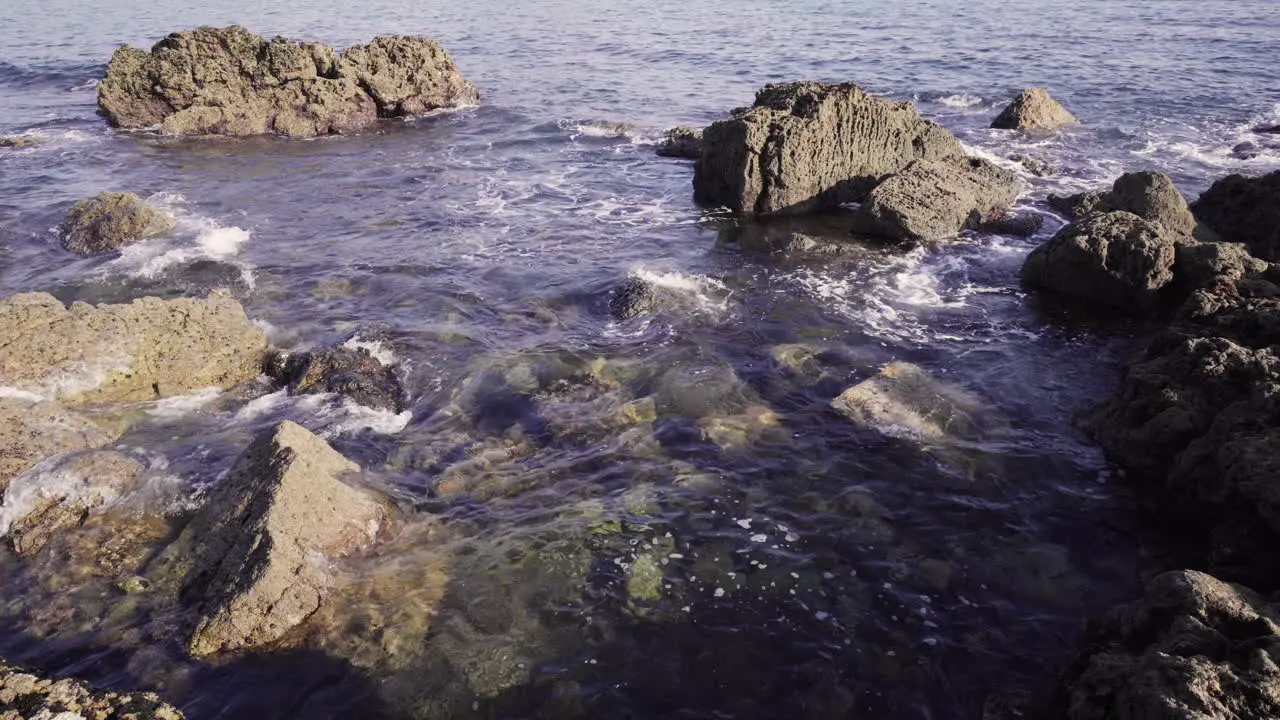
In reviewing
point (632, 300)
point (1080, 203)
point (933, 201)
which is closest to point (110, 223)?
point (632, 300)

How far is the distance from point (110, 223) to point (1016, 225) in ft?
55.4

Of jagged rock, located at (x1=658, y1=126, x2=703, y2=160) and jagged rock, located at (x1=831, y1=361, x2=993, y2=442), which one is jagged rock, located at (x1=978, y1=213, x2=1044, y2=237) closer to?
jagged rock, located at (x1=831, y1=361, x2=993, y2=442)

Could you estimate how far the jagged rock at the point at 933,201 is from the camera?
1451 centimetres

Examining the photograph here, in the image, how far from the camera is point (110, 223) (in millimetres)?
14844

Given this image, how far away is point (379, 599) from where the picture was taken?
6.75m

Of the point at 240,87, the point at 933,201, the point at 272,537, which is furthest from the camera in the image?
the point at 240,87

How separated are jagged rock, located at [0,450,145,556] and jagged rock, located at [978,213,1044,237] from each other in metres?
14.2

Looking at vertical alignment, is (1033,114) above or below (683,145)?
above

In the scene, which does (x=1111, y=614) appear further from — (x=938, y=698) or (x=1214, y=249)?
(x=1214, y=249)

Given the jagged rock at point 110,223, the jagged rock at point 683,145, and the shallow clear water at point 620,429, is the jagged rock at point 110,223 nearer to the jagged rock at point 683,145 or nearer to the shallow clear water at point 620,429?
the shallow clear water at point 620,429

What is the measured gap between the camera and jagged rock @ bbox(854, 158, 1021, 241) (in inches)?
571

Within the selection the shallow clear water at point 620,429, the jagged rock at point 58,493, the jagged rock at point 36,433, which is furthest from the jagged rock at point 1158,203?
the jagged rock at point 36,433

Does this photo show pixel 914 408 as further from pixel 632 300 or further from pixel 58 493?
pixel 58 493

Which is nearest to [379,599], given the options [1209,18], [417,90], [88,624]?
[88,624]
